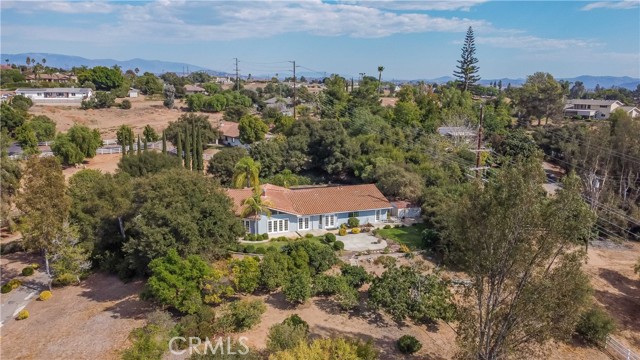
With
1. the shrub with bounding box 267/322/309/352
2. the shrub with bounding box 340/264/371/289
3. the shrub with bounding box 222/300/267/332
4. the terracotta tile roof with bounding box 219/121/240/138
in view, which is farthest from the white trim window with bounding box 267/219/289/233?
the terracotta tile roof with bounding box 219/121/240/138

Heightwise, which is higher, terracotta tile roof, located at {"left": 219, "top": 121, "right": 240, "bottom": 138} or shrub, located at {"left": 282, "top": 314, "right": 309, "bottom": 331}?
→ terracotta tile roof, located at {"left": 219, "top": 121, "right": 240, "bottom": 138}

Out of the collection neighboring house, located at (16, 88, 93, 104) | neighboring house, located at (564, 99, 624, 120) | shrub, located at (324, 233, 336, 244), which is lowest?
shrub, located at (324, 233, 336, 244)

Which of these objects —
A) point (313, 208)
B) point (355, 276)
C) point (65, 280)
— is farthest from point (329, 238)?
point (65, 280)

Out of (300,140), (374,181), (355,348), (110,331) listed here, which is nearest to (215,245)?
(110,331)

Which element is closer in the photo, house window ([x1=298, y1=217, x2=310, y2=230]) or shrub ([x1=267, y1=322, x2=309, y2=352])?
shrub ([x1=267, y1=322, x2=309, y2=352])

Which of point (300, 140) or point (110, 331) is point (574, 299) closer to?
point (110, 331)

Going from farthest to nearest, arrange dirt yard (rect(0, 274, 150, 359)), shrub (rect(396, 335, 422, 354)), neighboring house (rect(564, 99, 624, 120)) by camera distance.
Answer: neighboring house (rect(564, 99, 624, 120))
dirt yard (rect(0, 274, 150, 359))
shrub (rect(396, 335, 422, 354))

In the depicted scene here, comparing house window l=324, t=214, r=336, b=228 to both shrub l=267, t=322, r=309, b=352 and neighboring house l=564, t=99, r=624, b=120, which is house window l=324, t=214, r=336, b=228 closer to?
shrub l=267, t=322, r=309, b=352
